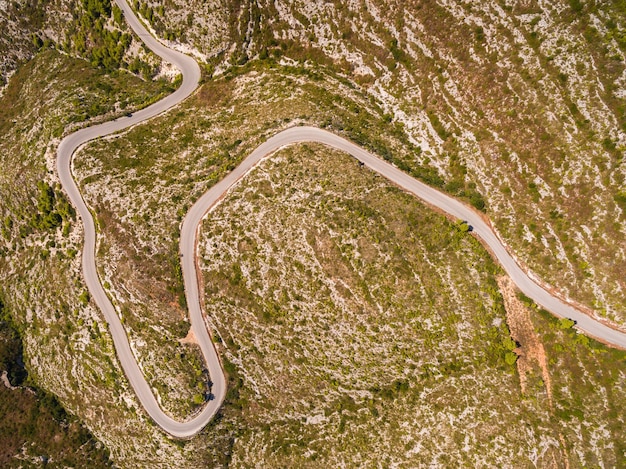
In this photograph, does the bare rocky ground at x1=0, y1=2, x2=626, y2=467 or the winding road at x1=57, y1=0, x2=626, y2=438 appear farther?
the winding road at x1=57, y1=0, x2=626, y2=438

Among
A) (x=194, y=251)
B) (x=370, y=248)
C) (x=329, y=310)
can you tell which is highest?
(x=370, y=248)

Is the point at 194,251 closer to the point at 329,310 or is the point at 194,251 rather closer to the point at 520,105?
the point at 329,310

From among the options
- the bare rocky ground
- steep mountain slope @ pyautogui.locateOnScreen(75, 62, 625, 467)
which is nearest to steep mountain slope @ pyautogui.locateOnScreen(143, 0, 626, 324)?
the bare rocky ground

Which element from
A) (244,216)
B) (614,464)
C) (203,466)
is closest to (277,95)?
(244,216)

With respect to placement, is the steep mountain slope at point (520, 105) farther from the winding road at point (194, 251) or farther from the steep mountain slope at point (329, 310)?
the steep mountain slope at point (329, 310)

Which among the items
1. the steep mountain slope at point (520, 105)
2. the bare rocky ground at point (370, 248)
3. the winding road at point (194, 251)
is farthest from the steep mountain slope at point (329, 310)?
the steep mountain slope at point (520, 105)

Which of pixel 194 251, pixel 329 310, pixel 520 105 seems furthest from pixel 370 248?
pixel 520 105

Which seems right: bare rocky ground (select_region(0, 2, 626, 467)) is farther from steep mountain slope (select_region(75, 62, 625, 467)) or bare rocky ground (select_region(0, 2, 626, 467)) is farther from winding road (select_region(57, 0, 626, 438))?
winding road (select_region(57, 0, 626, 438))

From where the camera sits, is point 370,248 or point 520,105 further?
point 370,248
